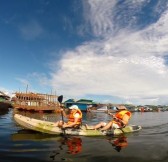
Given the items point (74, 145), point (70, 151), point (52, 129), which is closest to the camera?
point (70, 151)

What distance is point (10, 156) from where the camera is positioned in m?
8.73

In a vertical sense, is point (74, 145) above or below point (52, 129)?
below

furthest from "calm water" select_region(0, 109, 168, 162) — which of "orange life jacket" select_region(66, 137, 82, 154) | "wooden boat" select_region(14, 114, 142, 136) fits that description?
"wooden boat" select_region(14, 114, 142, 136)

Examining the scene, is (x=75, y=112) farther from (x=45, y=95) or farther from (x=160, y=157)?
(x=45, y=95)

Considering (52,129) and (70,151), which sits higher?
(52,129)

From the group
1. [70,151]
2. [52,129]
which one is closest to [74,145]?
[70,151]

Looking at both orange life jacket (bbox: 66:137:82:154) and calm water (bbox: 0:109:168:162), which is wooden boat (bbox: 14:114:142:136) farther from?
calm water (bbox: 0:109:168:162)

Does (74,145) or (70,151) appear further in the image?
(74,145)

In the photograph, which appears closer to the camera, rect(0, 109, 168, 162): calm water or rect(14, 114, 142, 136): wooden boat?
rect(0, 109, 168, 162): calm water

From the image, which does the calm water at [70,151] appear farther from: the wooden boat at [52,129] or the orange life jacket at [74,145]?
the wooden boat at [52,129]

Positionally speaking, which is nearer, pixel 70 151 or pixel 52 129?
pixel 70 151

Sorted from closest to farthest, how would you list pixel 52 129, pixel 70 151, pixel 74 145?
pixel 70 151 → pixel 74 145 → pixel 52 129

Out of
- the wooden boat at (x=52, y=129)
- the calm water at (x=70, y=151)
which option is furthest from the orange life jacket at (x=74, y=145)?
the wooden boat at (x=52, y=129)

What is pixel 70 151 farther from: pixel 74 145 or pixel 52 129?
pixel 52 129
